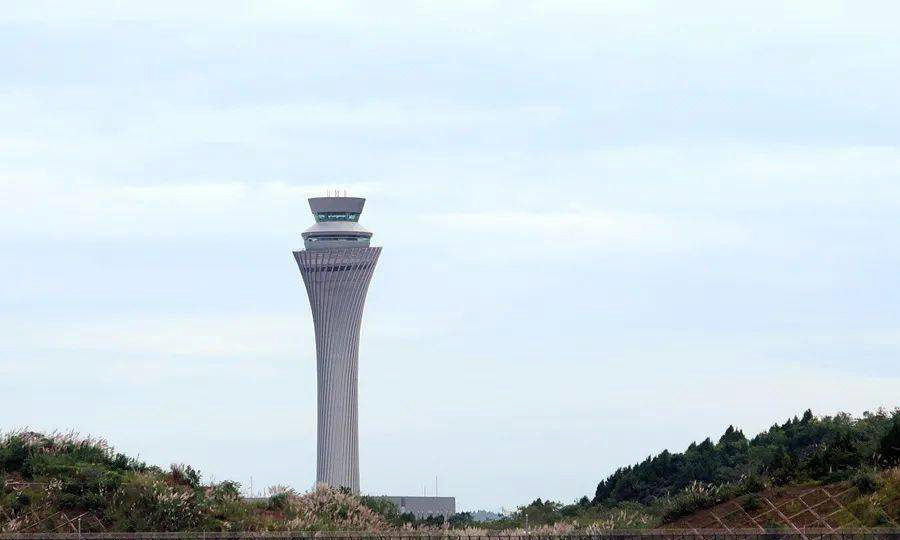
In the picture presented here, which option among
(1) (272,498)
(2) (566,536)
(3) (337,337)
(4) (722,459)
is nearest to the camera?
(2) (566,536)

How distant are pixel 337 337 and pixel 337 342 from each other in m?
0.68

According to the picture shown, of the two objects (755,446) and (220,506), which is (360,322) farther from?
(220,506)

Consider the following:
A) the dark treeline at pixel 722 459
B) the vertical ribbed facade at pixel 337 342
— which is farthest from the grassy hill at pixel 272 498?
the vertical ribbed facade at pixel 337 342

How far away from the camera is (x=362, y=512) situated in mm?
64375

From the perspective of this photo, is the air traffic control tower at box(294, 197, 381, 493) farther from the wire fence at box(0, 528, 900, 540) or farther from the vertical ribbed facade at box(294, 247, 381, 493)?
the wire fence at box(0, 528, 900, 540)

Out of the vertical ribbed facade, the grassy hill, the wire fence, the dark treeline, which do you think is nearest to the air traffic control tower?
the vertical ribbed facade

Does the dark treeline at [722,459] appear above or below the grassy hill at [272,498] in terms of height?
above

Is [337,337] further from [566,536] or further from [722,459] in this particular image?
[566,536]

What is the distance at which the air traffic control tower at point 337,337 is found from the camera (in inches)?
7564

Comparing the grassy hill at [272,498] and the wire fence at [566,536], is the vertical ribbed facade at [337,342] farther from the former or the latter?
the wire fence at [566,536]

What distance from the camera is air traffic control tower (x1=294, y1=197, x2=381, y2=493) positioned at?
192125 millimetres

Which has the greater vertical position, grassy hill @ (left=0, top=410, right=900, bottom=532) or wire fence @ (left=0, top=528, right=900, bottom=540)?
grassy hill @ (left=0, top=410, right=900, bottom=532)

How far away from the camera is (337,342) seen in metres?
193

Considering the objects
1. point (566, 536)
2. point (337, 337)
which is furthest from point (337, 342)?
point (566, 536)
